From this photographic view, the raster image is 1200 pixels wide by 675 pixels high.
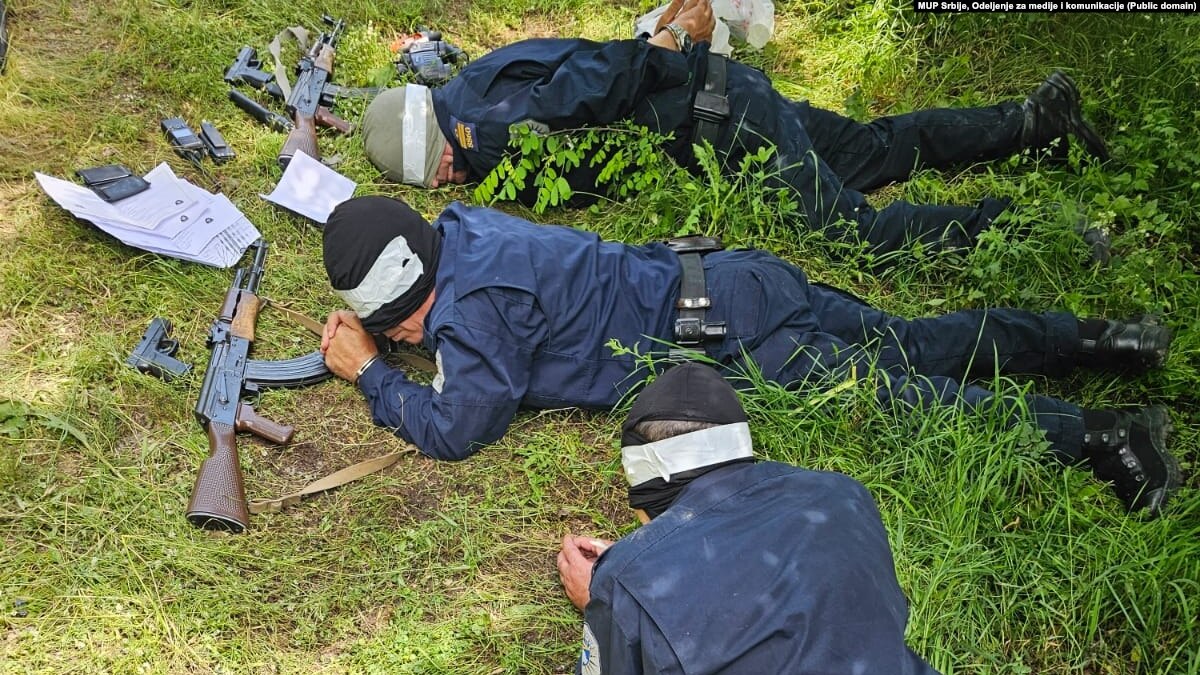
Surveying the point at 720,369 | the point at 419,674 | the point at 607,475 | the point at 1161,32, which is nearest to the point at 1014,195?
the point at 1161,32

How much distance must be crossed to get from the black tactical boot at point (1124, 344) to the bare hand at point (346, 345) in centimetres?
304

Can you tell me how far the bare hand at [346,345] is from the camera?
386cm

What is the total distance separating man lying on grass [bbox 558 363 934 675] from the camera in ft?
6.97

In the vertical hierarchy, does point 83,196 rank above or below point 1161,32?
below

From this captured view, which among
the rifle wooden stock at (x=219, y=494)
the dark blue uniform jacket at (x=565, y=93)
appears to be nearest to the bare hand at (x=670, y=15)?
the dark blue uniform jacket at (x=565, y=93)

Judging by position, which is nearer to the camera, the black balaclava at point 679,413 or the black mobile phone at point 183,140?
the black balaclava at point 679,413

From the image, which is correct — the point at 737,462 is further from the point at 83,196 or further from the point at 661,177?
the point at 83,196

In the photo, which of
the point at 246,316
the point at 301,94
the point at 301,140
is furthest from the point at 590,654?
the point at 301,94

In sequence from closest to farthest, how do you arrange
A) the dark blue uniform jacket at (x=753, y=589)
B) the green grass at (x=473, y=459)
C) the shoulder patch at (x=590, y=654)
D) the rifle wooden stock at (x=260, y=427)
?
the dark blue uniform jacket at (x=753, y=589) < the shoulder patch at (x=590, y=654) < the green grass at (x=473, y=459) < the rifle wooden stock at (x=260, y=427)

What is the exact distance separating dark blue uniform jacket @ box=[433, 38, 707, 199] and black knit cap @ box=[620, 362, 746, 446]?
210 cm

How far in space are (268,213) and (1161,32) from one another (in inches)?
197

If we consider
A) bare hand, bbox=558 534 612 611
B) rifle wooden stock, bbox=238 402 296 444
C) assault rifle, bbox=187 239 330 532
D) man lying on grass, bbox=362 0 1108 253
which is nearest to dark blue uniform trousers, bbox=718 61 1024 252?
man lying on grass, bbox=362 0 1108 253

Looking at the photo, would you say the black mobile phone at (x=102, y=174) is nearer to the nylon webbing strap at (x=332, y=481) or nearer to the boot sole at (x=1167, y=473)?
the nylon webbing strap at (x=332, y=481)

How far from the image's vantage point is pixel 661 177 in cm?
443
